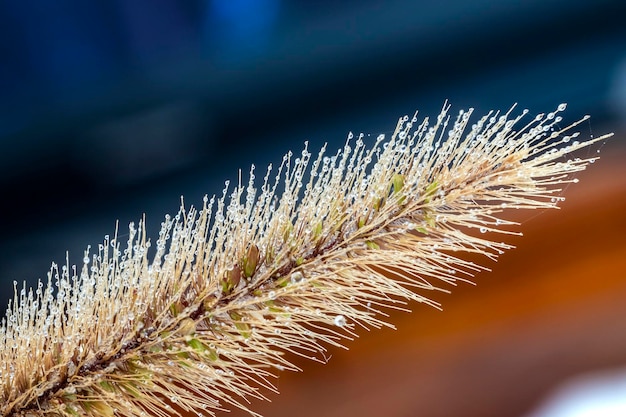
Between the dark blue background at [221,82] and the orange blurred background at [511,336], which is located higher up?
the dark blue background at [221,82]

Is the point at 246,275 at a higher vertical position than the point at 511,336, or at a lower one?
lower

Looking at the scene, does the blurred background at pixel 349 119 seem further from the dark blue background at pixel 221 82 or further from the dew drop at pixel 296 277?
the dew drop at pixel 296 277

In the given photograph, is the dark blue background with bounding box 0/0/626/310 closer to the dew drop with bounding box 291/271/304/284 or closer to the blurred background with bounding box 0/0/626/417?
the blurred background with bounding box 0/0/626/417

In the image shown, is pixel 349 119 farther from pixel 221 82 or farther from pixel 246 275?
pixel 246 275

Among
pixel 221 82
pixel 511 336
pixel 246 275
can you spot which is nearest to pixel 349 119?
pixel 221 82

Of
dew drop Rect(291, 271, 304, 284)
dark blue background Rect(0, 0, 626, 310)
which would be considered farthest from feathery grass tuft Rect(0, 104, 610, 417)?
dark blue background Rect(0, 0, 626, 310)

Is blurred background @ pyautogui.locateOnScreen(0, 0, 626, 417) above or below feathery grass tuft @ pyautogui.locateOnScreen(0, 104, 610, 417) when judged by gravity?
above

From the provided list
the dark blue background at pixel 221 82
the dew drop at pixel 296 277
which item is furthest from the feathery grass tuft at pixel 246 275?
the dark blue background at pixel 221 82

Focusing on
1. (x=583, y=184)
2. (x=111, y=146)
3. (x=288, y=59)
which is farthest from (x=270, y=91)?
(x=583, y=184)

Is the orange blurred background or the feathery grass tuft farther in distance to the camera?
the orange blurred background
